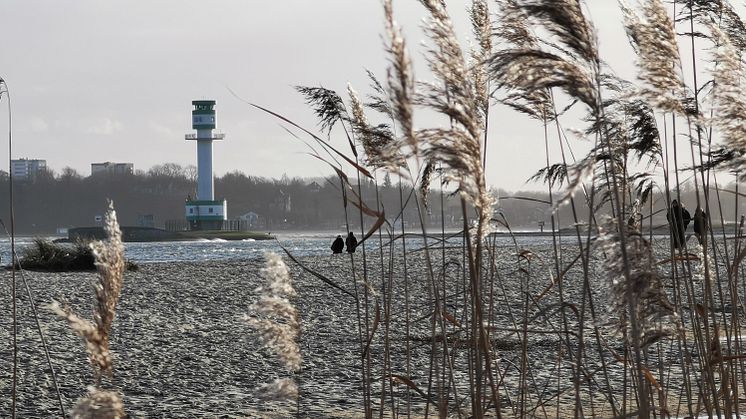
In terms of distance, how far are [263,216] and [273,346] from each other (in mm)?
125810

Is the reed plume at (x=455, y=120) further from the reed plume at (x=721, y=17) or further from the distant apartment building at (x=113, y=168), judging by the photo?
the distant apartment building at (x=113, y=168)

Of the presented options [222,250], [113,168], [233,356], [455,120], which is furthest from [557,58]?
[113,168]

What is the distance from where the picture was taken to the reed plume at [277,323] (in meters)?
2.11

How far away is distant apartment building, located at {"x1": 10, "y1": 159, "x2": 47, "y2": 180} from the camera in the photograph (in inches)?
5238

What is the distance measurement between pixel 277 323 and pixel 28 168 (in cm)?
14469

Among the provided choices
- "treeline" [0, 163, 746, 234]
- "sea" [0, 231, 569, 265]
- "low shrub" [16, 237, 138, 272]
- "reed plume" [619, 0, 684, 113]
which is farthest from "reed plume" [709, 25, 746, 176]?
"treeline" [0, 163, 746, 234]

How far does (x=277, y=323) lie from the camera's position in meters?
2.12

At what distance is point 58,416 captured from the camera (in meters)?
5.26

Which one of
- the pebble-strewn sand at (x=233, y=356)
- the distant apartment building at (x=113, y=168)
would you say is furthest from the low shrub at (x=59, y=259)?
the distant apartment building at (x=113, y=168)

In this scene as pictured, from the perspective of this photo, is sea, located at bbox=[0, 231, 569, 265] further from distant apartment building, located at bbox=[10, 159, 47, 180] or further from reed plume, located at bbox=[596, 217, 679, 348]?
distant apartment building, located at bbox=[10, 159, 47, 180]

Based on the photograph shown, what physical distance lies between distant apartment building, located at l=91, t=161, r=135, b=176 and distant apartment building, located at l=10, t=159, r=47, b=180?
6.74 metres

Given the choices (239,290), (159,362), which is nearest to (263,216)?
(239,290)

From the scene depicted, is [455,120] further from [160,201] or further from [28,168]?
[28,168]

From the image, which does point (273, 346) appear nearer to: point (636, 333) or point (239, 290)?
point (636, 333)
